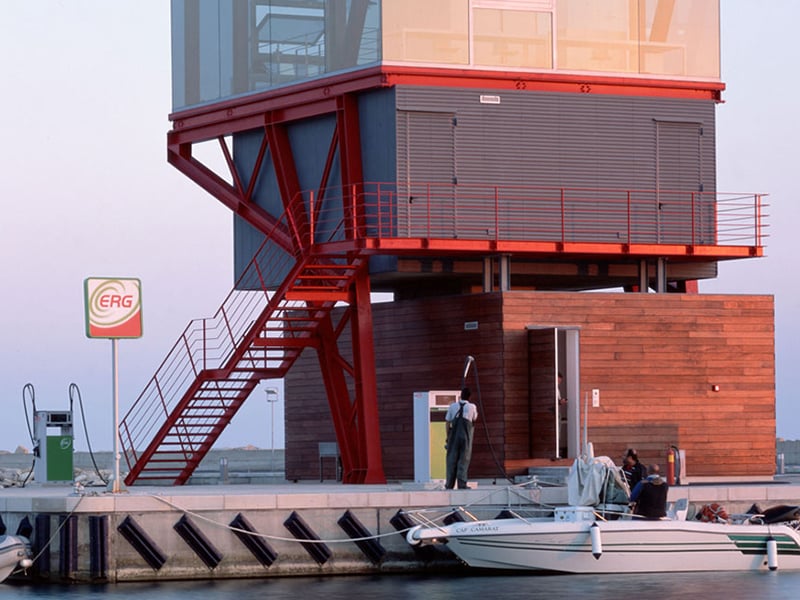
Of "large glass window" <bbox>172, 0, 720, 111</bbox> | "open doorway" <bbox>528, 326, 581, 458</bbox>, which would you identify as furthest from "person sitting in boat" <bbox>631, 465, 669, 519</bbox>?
"large glass window" <bbox>172, 0, 720, 111</bbox>

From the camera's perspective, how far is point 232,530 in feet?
97.5

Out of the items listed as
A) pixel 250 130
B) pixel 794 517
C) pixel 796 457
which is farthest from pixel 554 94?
pixel 796 457

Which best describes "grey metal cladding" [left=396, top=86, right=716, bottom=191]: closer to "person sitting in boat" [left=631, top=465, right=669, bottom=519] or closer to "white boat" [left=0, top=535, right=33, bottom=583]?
"person sitting in boat" [left=631, top=465, right=669, bottom=519]

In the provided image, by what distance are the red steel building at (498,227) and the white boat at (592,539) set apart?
569cm

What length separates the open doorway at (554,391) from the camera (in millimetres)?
35656

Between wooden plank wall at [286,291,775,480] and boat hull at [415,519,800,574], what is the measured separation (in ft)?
20.7

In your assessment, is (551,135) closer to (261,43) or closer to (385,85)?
(385,85)

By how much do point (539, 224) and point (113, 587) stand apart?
12.9 metres

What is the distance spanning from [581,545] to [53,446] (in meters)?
13.2

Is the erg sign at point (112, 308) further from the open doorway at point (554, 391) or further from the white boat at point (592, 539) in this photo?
the open doorway at point (554, 391)

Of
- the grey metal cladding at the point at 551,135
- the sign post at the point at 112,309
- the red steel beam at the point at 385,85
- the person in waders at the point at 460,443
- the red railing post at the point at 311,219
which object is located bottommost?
the person in waders at the point at 460,443

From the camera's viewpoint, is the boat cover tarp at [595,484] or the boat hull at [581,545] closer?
the boat hull at [581,545]

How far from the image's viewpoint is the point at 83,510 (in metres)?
29.2

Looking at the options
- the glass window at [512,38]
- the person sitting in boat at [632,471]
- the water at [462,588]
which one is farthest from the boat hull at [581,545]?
the glass window at [512,38]
